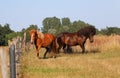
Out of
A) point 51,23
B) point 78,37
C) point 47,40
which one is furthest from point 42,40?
point 51,23

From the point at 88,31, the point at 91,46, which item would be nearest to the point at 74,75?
the point at 88,31

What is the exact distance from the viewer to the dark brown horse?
83.6 ft

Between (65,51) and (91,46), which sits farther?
(91,46)

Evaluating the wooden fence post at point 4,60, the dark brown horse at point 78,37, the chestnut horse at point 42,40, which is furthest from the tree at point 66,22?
the wooden fence post at point 4,60

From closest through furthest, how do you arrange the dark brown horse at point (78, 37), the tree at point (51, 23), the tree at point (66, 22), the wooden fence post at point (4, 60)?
the wooden fence post at point (4, 60)
the dark brown horse at point (78, 37)
the tree at point (51, 23)
the tree at point (66, 22)

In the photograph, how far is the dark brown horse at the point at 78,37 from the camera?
1003 inches

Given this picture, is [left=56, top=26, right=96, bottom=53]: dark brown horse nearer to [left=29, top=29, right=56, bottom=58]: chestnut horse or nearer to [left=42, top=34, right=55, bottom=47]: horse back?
[left=29, top=29, right=56, bottom=58]: chestnut horse

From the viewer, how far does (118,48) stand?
2934 centimetres

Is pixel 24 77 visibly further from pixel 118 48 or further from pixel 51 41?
pixel 118 48

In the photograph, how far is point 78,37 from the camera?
84.2 feet

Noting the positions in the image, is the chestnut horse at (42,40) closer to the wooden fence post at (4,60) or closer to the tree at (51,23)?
the wooden fence post at (4,60)

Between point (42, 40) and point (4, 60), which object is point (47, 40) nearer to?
point (42, 40)

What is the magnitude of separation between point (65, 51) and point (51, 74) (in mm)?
12837

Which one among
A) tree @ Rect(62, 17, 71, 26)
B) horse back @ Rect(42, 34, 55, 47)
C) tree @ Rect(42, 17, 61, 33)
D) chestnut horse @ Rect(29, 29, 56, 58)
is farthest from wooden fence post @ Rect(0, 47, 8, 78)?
tree @ Rect(62, 17, 71, 26)
